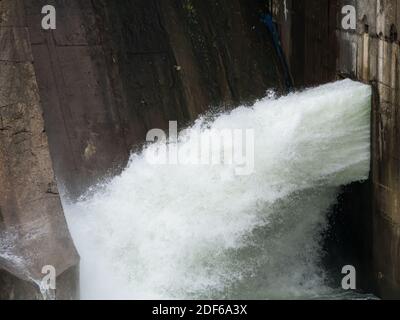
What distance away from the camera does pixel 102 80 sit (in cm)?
1193

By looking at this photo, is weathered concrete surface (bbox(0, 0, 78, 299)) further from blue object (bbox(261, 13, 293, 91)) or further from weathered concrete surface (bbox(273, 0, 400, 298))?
blue object (bbox(261, 13, 293, 91))

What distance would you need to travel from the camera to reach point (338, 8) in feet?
37.2

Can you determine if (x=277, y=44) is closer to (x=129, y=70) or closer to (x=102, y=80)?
(x=129, y=70)

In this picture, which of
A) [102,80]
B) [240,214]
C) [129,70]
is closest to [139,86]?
[129,70]

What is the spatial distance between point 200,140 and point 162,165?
504 mm

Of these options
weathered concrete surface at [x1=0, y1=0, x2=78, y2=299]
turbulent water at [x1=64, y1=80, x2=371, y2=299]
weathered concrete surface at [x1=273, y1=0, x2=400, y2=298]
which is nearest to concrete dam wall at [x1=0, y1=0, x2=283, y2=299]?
weathered concrete surface at [x1=0, y1=0, x2=78, y2=299]

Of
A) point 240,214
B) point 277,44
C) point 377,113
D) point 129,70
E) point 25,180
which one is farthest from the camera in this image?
point 277,44

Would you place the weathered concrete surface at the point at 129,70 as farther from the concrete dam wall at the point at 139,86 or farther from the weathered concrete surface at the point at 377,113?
the weathered concrete surface at the point at 377,113

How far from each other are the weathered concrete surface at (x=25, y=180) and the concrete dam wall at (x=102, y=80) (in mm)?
11

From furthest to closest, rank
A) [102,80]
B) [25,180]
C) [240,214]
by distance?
[102,80], [240,214], [25,180]

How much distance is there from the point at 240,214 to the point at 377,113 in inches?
68.8

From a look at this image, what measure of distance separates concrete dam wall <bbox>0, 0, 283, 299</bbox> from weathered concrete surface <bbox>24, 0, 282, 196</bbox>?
1 centimetres

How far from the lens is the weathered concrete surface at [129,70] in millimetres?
11617

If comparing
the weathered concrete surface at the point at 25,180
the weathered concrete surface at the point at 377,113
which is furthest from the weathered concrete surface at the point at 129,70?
A: the weathered concrete surface at the point at 25,180
